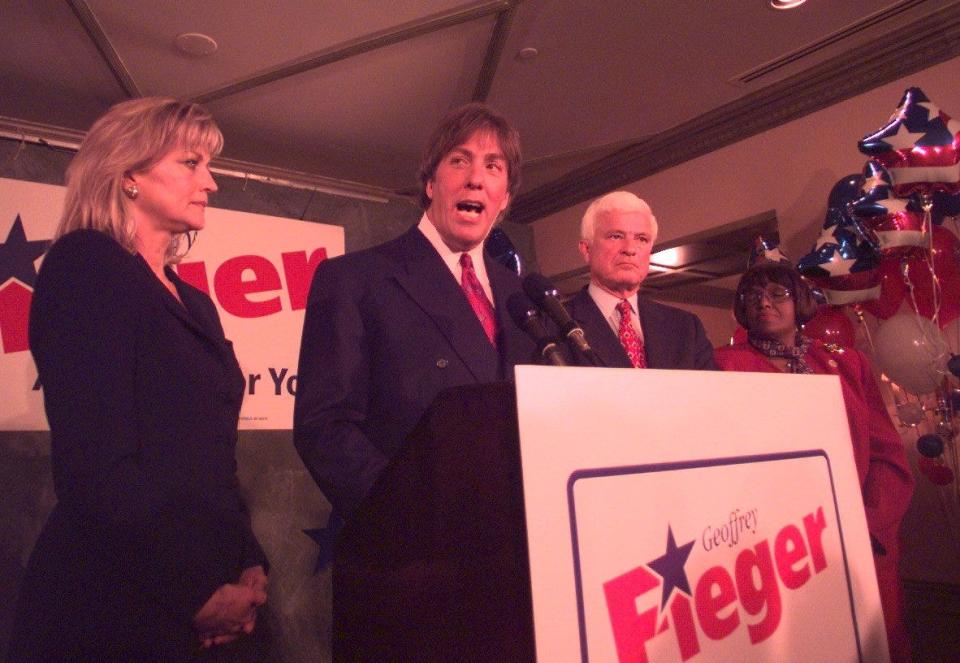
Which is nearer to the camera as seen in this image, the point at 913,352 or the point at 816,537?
the point at 816,537

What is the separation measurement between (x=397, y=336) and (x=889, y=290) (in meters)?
2.53

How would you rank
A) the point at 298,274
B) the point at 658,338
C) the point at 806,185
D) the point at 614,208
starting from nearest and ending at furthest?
the point at 658,338 < the point at 614,208 < the point at 806,185 < the point at 298,274

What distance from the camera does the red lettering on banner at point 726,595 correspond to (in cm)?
59

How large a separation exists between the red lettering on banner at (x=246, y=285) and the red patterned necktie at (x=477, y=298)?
2585 millimetres

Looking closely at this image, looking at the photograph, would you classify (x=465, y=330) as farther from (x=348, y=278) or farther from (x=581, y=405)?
(x=581, y=405)

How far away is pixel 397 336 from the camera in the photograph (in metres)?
1.16

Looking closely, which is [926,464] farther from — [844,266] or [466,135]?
[466,135]

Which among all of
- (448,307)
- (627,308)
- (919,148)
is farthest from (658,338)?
(919,148)

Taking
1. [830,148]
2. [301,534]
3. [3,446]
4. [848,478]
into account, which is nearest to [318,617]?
[301,534]

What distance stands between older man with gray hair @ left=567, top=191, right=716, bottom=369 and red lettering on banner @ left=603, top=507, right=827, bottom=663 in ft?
3.19

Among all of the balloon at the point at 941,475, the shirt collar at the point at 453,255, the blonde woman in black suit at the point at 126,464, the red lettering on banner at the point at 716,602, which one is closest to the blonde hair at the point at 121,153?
the blonde woman in black suit at the point at 126,464

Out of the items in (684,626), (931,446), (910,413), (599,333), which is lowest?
(684,626)

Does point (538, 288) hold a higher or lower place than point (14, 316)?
lower

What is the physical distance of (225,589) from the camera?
112 centimetres
